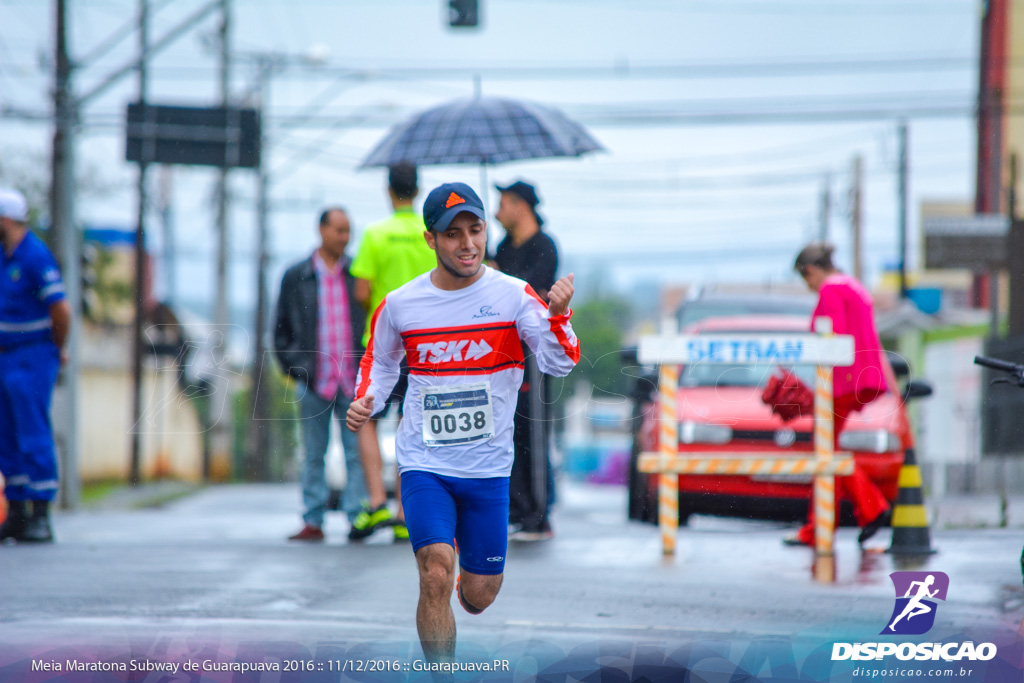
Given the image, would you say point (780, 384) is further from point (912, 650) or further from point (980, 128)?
point (980, 128)

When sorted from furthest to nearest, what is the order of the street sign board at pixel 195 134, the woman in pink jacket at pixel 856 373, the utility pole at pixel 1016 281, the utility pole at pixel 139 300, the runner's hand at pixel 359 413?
the utility pole at pixel 1016 281
the utility pole at pixel 139 300
the street sign board at pixel 195 134
the woman in pink jacket at pixel 856 373
the runner's hand at pixel 359 413

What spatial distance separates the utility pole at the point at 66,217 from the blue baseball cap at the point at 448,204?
30.5 feet

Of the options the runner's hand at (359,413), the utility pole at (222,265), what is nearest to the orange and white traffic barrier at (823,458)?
the runner's hand at (359,413)

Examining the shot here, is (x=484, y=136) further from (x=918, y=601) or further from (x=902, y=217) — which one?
(x=902, y=217)

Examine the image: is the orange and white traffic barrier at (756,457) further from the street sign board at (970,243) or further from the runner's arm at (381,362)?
the street sign board at (970,243)

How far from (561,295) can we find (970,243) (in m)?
24.8

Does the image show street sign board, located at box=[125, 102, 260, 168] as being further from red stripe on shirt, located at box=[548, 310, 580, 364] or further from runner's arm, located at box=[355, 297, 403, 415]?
red stripe on shirt, located at box=[548, 310, 580, 364]

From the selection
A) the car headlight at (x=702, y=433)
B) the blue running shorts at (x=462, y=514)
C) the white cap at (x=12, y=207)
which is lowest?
the car headlight at (x=702, y=433)

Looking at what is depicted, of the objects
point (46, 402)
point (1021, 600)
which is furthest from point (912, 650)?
point (46, 402)

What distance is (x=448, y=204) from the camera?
4.14 m

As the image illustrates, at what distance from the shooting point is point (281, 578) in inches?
248

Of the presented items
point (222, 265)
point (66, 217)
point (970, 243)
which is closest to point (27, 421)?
point (66, 217)

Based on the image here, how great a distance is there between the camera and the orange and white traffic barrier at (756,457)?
702 cm

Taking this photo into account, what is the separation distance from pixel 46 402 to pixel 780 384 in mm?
4061
